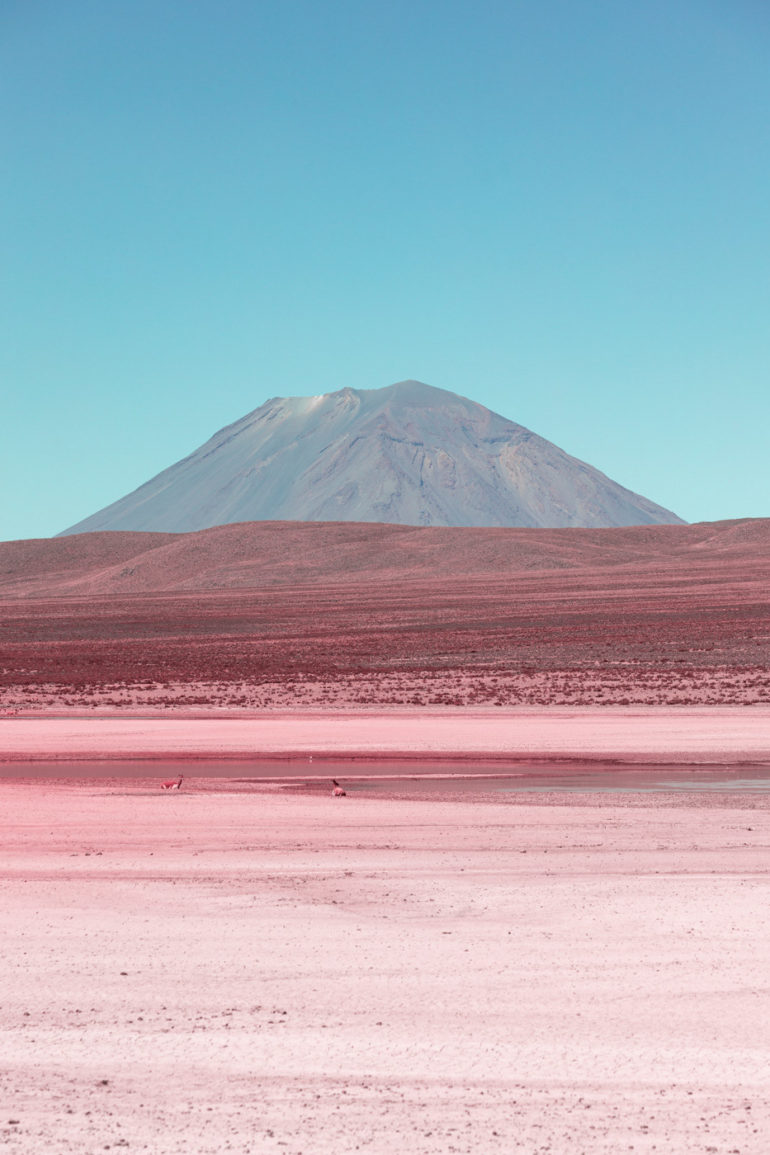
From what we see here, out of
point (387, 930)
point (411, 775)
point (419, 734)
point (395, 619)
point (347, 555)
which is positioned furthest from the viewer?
point (347, 555)

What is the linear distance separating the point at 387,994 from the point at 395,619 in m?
59.4

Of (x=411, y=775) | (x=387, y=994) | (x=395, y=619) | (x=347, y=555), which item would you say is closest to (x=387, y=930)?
(x=387, y=994)

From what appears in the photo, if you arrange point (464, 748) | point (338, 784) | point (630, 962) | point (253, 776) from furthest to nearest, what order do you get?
1. point (464, 748)
2. point (253, 776)
3. point (338, 784)
4. point (630, 962)

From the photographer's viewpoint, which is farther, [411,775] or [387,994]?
[411,775]

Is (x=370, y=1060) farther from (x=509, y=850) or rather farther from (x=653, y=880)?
(x=509, y=850)

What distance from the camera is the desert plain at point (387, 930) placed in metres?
5.86

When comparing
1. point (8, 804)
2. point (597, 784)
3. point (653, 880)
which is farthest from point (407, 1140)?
point (597, 784)

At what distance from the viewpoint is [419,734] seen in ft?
80.2

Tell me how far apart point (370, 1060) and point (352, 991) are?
1216 mm

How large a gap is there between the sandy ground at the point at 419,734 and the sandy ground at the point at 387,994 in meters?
8.77

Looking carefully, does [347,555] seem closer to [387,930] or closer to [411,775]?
[411,775]

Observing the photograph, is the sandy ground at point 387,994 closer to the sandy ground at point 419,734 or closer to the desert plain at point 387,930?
the desert plain at point 387,930

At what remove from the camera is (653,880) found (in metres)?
10.9

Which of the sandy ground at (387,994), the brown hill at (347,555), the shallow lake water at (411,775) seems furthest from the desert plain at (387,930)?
the brown hill at (347,555)
